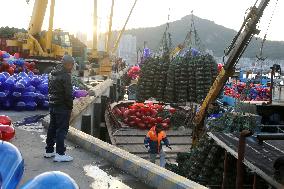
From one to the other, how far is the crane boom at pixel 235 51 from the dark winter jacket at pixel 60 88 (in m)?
8.26

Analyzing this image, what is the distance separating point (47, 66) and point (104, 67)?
647 inches

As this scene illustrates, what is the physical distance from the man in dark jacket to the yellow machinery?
2139cm

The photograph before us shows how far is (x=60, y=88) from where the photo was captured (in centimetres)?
714

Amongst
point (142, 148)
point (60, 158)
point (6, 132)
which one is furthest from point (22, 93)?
point (60, 158)

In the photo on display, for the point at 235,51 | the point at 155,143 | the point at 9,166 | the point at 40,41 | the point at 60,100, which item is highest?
the point at 40,41

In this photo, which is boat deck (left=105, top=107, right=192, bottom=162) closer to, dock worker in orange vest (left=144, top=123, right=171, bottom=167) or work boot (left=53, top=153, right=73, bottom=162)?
dock worker in orange vest (left=144, top=123, right=171, bottom=167)

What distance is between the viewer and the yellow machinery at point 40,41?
28211mm

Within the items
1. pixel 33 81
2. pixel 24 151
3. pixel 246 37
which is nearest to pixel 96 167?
pixel 24 151

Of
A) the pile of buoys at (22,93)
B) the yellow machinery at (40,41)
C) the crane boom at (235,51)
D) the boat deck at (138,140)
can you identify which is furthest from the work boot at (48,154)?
the yellow machinery at (40,41)

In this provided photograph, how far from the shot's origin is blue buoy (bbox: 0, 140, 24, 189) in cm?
401

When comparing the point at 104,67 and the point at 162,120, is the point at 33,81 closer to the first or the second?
the point at 162,120

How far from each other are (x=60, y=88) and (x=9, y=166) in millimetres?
3101

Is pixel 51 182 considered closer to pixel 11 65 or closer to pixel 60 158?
pixel 60 158

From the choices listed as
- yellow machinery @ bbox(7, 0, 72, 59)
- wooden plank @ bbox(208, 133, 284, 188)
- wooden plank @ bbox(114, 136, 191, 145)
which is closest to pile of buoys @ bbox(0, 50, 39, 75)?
wooden plank @ bbox(114, 136, 191, 145)
